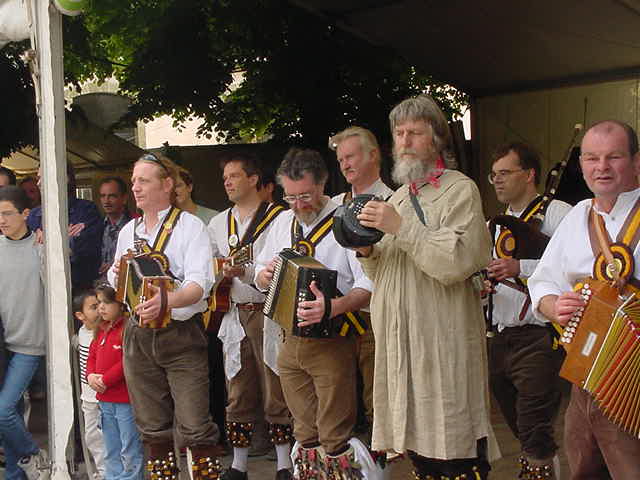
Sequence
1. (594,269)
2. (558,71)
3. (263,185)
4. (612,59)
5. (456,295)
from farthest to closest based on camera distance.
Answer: (558,71) < (612,59) < (263,185) < (456,295) < (594,269)

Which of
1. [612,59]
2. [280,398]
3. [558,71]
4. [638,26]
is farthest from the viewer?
[558,71]

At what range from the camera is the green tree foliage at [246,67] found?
7.55 metres

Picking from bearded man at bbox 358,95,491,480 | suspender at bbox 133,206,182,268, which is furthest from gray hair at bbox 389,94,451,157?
suspender at bbox 133,206,182,268

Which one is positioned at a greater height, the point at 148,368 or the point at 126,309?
the point at 126,309

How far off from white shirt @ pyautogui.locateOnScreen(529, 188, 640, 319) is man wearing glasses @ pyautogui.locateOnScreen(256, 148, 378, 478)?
0.96 meters

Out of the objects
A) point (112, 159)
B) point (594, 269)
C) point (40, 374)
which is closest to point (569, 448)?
point (594, 269)

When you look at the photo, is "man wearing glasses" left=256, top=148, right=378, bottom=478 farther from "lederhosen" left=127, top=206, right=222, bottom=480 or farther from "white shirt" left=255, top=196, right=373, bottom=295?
"lederhosen" left=127, top=206, right=222, bottom=480

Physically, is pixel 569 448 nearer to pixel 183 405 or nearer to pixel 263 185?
pixel 183 405

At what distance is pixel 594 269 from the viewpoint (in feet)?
9.34

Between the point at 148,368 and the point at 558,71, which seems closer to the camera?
the point at 148,368

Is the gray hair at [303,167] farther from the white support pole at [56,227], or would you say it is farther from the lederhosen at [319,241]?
the white support pole at [56,227]

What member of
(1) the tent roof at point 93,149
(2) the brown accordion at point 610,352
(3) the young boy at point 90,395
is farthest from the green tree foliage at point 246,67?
(2) the brown accordion at point 610,352

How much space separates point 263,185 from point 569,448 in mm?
2713

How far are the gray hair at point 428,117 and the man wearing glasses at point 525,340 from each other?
3.08ft
